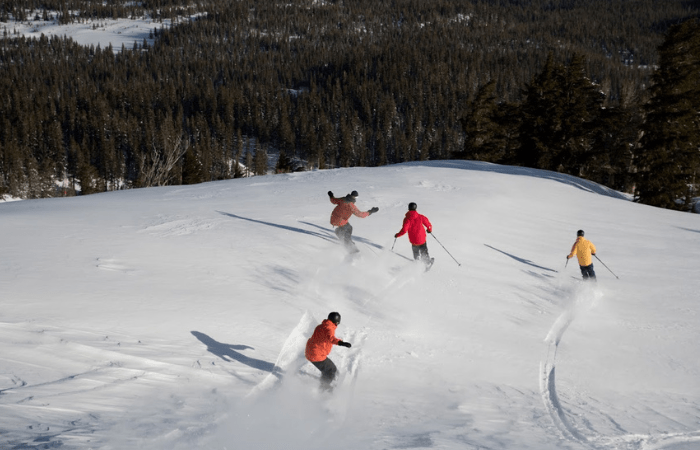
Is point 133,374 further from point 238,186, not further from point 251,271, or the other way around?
point 238,186

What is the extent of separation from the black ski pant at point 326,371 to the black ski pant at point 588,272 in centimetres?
791

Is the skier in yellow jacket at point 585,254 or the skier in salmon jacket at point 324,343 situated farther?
the skier in yellow jacket at point 585,254

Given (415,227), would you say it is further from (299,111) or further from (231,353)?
(299,111)

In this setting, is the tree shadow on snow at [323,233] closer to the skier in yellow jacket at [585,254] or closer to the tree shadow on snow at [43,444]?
the skier in yellow jacket at [585,254]

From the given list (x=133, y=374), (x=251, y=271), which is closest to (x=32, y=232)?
(x=251, y=271)

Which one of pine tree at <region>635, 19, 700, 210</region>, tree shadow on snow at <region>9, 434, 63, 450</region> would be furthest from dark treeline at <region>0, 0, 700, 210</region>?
tree shadow on snow at <region>9, 434, 63, 450</region>

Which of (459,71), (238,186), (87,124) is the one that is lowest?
(87,124)

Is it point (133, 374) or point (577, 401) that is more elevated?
point (133, 374)

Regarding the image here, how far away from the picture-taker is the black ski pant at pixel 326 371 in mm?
6656

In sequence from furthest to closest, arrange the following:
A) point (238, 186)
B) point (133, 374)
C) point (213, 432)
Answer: point (238, 186) → point (133, 374) → point (213, 432)

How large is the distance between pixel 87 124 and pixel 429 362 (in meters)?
133

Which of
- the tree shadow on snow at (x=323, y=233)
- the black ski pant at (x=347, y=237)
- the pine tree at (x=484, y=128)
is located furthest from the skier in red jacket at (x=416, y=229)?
the pine tree at (x=484, y=128)

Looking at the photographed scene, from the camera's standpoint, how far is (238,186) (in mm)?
20531

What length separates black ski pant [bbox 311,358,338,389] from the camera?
6.66 meters
